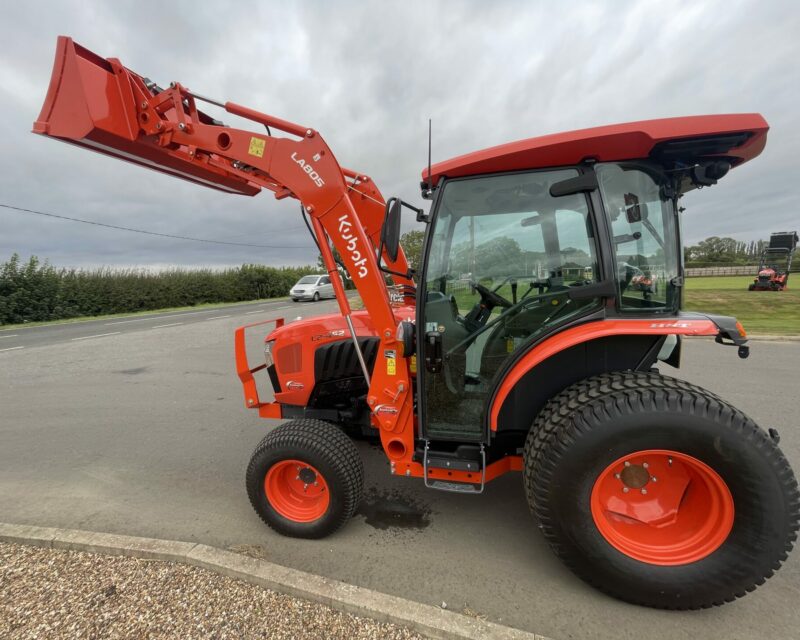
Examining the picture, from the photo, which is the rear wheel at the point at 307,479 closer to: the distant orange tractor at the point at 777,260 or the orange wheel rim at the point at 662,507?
the orange wheel rim at the point at 662,507

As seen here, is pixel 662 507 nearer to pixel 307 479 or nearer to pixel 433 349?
pixel 433 349

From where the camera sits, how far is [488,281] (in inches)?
90.2

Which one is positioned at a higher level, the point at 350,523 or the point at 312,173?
the point at 312,173

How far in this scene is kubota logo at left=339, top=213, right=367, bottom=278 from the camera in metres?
2.34

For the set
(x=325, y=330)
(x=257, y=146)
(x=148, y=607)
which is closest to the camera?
(x=148, y=607)

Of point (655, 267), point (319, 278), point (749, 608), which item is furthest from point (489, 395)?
point (319, 278)

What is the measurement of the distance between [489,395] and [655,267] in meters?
1.14

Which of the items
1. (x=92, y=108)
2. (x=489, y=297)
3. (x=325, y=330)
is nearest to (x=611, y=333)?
(x=489, y=297)

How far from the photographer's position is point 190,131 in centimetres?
246

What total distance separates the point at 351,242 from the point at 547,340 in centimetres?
127

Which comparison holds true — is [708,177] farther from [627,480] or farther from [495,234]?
[627,480]

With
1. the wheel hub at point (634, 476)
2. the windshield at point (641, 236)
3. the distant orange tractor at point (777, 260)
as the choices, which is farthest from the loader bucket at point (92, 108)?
the distant orange tractor at point (777, 260)

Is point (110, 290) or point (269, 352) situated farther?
point (110, 290)

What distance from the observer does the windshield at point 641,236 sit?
A: 202cm
